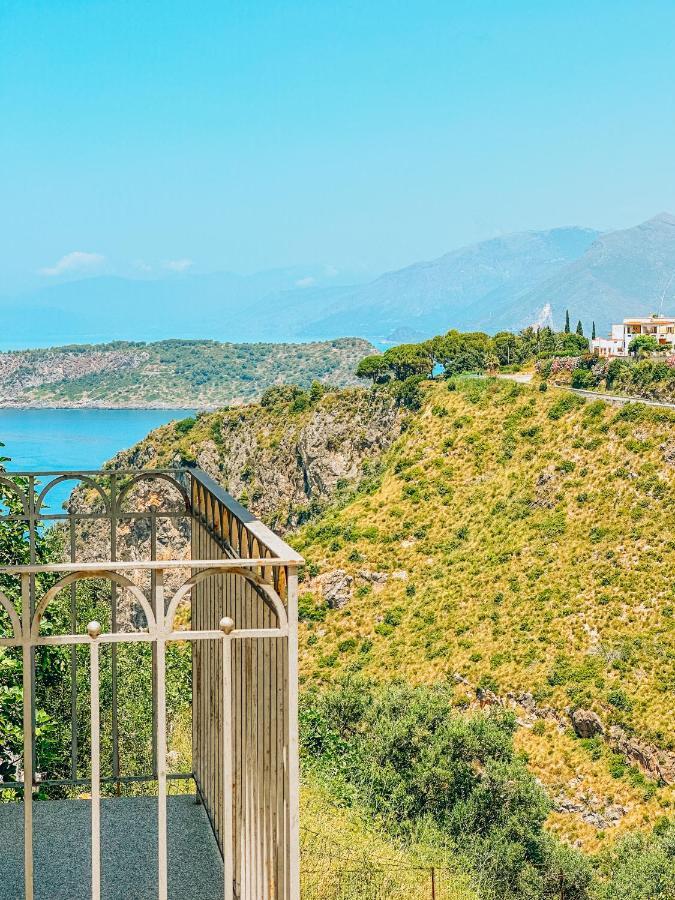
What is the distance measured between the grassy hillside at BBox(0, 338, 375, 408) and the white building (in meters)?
60.7

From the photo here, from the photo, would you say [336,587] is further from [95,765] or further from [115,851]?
[95,765]

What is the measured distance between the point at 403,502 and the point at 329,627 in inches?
297

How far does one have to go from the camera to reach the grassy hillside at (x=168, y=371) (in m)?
138

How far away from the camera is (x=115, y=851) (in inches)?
159

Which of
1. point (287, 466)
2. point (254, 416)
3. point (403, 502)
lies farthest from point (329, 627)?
point (254, 416)

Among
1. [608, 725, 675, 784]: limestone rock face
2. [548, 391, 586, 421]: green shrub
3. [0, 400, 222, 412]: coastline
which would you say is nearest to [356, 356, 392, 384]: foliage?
[548, 391, 586, 421]: green shrub

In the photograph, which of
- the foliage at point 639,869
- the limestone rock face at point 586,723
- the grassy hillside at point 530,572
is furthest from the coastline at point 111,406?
the foliage at point 639,869

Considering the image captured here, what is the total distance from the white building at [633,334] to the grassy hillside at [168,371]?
6068 cm

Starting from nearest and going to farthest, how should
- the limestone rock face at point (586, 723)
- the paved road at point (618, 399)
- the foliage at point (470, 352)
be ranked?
the limestone rock face at point (586, 723) → the paved road at point (618, 399) → the foliage at point (470, 352)

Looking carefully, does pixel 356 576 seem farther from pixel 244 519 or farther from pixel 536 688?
pixel 244 519

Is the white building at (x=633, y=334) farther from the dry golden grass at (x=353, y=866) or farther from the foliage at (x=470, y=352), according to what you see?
the dry golden grass at (x=353, y=866)

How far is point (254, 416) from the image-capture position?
64.2 m

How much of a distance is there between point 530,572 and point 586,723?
7491 millimetres

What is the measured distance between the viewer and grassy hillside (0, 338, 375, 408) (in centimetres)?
13800
